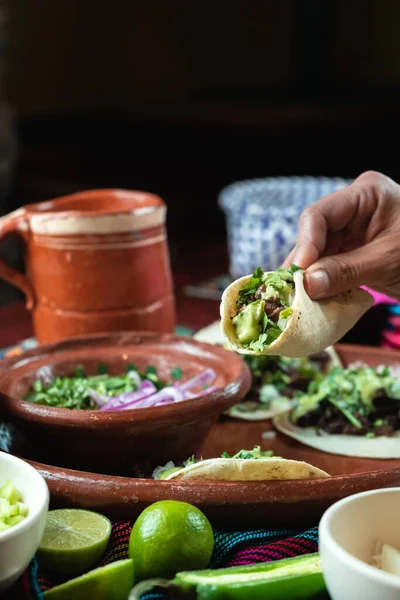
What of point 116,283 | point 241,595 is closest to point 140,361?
point 116,283

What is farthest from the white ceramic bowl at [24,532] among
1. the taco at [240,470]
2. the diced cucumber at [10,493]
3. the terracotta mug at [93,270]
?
the terracotta mug at [93,270]

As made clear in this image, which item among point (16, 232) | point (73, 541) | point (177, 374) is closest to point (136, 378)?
point (177, 374)

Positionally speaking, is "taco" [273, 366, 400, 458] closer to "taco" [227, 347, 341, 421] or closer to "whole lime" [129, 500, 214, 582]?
"taco" [227, 347, 341, 421]

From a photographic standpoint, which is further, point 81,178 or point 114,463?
point 81,178

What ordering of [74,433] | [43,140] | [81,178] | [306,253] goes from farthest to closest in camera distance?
[43,140]
[81,178]
[306,253]
[74,433]

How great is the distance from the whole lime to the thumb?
0.58 metres

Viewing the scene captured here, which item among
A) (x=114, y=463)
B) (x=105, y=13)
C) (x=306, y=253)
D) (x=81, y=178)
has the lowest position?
(x=81, y=178)

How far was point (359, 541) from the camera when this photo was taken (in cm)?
114

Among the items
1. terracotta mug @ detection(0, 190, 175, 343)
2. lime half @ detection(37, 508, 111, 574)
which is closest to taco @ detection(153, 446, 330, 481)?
lime half @ detection(37, 508, 111, 574)

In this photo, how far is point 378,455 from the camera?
1.83m

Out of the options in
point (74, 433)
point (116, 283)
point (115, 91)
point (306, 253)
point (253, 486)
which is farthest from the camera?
point (115, 91)

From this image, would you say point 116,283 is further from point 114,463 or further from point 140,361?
point 114,463

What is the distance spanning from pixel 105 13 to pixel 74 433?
839 centimetres

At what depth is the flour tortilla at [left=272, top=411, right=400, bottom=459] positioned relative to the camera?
73.0 inches
